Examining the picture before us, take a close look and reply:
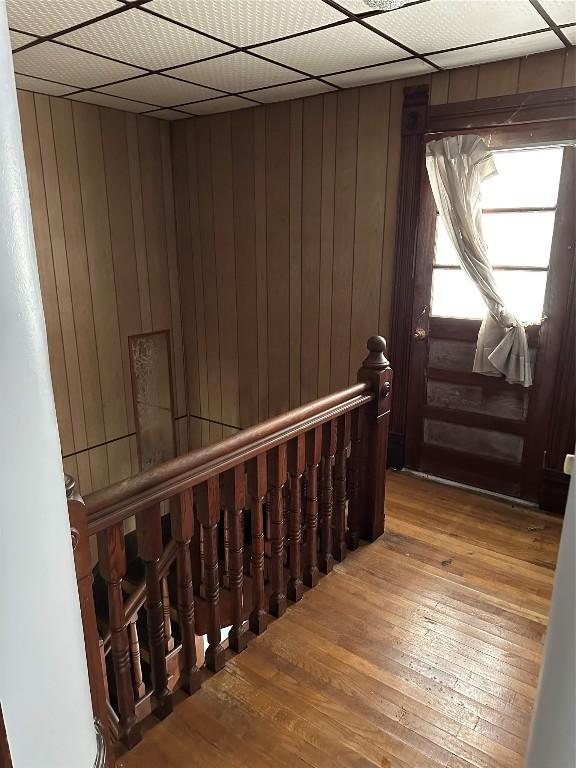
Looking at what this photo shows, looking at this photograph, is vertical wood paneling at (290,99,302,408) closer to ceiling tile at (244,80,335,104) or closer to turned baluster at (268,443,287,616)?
ceiling tile at (244,80,335,104)

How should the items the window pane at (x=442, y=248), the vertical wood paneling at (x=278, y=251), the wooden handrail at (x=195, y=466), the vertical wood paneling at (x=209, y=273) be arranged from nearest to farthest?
the wooden handrail at (x=195, y=466)
the window pane at (x=442, y=248)
the vertical wood paneling at (x=278, y=251)
the vertical wood paneling at (x=209, y=273)

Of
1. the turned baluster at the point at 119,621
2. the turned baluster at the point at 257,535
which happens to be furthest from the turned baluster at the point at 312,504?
the turned baluster at the point at 119,621

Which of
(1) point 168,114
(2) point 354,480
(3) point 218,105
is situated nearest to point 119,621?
(2) point 354,480

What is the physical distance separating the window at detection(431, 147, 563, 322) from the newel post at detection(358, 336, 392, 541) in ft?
3.35

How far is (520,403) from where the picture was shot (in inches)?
122

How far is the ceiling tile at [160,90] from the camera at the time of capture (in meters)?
3.32

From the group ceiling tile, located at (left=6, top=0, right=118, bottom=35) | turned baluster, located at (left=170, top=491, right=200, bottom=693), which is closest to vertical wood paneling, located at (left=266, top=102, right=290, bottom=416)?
ceiling tile, located at (left=6, top=0, right=118, bottom=35)

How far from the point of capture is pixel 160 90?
11.5 ft

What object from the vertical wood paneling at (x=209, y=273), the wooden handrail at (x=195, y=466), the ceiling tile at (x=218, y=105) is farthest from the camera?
the vertical wood paneling at (x=209, y=273)

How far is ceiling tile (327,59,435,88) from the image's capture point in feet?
9.71

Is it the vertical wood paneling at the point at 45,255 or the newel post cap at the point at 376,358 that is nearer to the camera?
the newel post cap at the point at 376,358

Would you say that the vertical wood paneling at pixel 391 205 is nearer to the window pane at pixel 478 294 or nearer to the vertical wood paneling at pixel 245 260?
the window pane at pixel 478 294

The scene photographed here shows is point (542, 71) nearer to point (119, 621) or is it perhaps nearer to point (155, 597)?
point (155, 597)

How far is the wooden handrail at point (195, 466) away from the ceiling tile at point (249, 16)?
5.27ft
